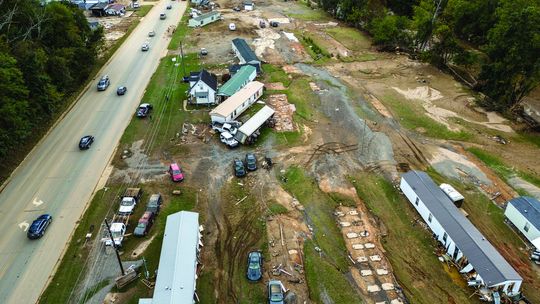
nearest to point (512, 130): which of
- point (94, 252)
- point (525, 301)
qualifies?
point (525, 301)

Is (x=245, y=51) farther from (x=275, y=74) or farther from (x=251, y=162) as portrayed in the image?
(x=251, y=162)

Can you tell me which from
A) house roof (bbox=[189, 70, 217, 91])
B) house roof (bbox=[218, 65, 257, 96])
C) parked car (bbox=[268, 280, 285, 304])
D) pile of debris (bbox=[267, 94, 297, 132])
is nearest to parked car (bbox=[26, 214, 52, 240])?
parked car (bbox=[268, 280, 285, 304])

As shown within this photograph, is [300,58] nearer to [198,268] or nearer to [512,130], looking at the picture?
[512,130]

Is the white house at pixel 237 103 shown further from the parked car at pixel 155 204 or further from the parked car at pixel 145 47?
the parked car at pixel 145 47

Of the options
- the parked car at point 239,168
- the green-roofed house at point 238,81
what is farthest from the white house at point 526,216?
the green-roofed house at point 238,81

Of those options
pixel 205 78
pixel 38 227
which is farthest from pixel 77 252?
pixel 205 78
